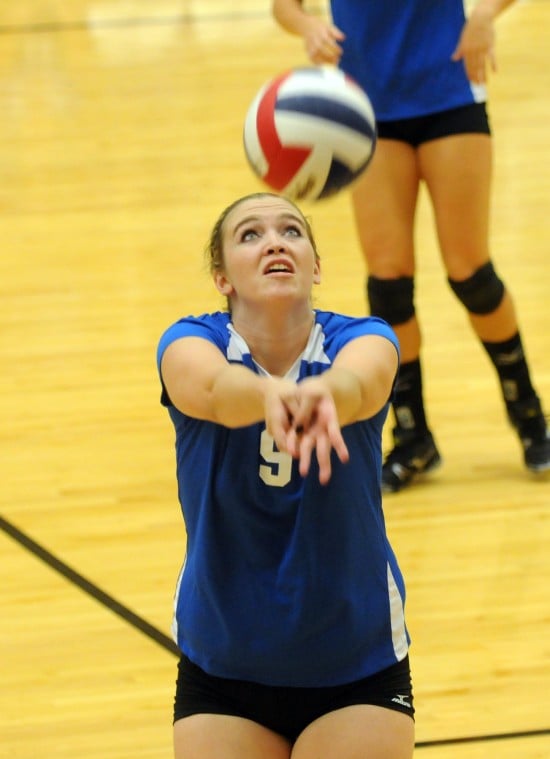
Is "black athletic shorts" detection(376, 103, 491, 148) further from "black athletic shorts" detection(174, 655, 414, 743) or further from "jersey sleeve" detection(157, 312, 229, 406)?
"black athletic shorts" detection(174, 655, 414, 743)

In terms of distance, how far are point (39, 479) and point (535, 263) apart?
2.73 meters

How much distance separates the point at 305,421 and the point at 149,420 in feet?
9.95

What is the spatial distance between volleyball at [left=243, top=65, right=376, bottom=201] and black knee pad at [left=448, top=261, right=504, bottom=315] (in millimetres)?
1329

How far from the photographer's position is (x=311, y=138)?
3.03 meters

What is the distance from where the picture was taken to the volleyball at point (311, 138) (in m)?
3.04

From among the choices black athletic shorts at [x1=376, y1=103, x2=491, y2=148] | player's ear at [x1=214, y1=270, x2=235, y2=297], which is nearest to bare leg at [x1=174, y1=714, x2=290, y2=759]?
player's ear at [x1=214, y1=270, x2=235, y2=297]

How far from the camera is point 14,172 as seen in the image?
788 cm

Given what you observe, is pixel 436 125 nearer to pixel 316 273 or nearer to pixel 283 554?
pixel 316 273

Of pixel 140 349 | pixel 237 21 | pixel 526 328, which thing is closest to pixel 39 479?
pixel 140 349

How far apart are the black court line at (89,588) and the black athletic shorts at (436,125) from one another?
5.15 ft

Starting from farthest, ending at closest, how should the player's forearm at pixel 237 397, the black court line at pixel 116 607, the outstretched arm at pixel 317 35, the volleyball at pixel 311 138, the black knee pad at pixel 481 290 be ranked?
the black knee pad at pixel 481 290 < the outstretched arm at pixel 317 35 < the black court line at pixel 116 607 < the volleyball at pixel 311 138 < the player's forearm at pixel 237 397

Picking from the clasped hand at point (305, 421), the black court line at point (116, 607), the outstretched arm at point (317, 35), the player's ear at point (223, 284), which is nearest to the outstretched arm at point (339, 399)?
the clasped hand at point (305, 421)

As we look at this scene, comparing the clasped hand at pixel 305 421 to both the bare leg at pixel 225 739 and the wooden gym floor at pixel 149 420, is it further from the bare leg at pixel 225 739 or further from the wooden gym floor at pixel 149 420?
the wooden gym floor at pixel 149 420

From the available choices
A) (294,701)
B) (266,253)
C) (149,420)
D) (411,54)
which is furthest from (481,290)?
(294,701)
